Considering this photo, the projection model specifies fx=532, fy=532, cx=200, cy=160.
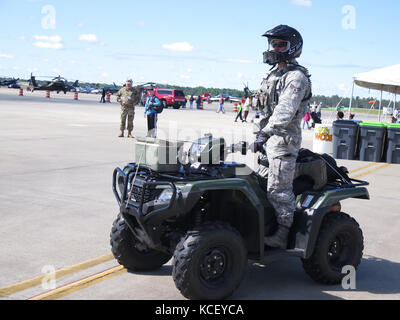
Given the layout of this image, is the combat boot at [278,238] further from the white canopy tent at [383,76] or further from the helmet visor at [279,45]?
the white canopy tent at [383,76]

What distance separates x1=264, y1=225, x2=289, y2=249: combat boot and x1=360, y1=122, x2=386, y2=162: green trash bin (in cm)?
1110

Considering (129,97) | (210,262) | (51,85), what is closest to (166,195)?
(210,262)

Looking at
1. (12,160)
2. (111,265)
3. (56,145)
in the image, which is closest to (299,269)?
(111,265)

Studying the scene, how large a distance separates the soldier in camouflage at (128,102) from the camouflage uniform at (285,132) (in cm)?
1270

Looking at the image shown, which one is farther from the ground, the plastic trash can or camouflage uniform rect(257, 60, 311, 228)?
camouflage uniform rect(257, 60, 311, 228)

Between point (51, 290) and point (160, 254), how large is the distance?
1031 millimetres

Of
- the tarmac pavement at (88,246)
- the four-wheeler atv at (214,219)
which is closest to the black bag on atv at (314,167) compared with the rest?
the four-wheeler atv at (214,219)

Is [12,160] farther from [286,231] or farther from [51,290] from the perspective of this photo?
[286,231]

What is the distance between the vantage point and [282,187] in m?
4.38

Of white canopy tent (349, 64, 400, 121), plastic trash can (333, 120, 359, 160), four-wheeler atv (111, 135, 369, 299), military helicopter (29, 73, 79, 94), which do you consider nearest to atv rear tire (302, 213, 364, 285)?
four-wheeler atv (111, 135, 369, 299)

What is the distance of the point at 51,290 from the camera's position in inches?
170

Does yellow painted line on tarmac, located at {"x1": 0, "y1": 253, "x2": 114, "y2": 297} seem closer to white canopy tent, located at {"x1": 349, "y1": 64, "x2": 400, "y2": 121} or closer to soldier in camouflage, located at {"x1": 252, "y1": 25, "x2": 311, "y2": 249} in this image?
soldier in camouflage, located at {"x1": 252, "y1": 25, "x2": 311, "y2": 249}

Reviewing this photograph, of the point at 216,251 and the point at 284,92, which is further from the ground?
the point at 284,92

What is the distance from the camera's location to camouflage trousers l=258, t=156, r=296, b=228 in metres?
4.36
